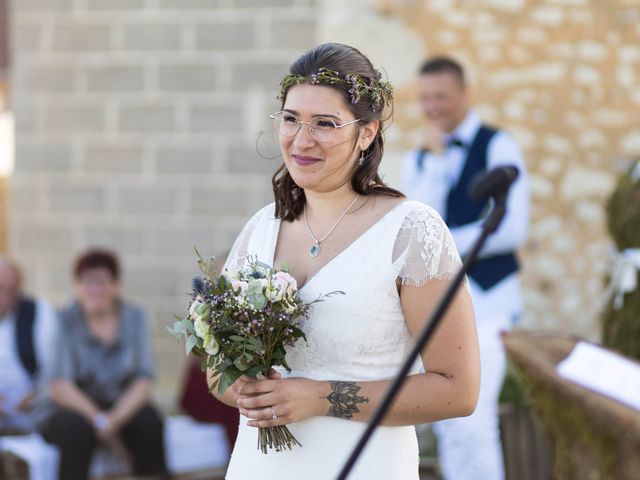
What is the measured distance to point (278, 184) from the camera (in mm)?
3105

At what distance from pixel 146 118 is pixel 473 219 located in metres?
3.57

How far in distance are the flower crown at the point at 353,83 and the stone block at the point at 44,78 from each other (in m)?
5.89

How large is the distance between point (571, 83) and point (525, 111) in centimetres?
34

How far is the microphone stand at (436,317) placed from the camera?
7.05 ft

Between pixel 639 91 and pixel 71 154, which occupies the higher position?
pixel 639 91

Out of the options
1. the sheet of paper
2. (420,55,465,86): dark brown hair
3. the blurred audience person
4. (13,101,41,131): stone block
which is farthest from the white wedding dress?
(13,101,41,131): stone block

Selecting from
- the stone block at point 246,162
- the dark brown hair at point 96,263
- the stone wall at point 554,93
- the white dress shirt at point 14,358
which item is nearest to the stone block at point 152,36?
the stone block at point 246,162

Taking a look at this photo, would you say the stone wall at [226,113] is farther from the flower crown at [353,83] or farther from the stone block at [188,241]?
the flower crown at [353,83]

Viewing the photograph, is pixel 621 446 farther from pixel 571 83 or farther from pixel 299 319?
pixel 571 83

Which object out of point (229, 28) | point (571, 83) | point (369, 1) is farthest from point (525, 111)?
point (229, 28)

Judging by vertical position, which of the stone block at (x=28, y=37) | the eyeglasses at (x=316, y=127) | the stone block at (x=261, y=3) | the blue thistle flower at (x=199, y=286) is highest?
the stone block at (x=261, y=3)

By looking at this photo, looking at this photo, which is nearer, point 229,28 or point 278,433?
point 278,433

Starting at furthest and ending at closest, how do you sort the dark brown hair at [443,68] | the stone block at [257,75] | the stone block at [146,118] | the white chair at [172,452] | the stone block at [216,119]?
the stone block at [146,118], the stone block at [216,119], the stone block at [257,75], the white chair at [172,452], the dark brown hair at [443,68]

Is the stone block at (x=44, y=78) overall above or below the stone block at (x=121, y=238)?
above
